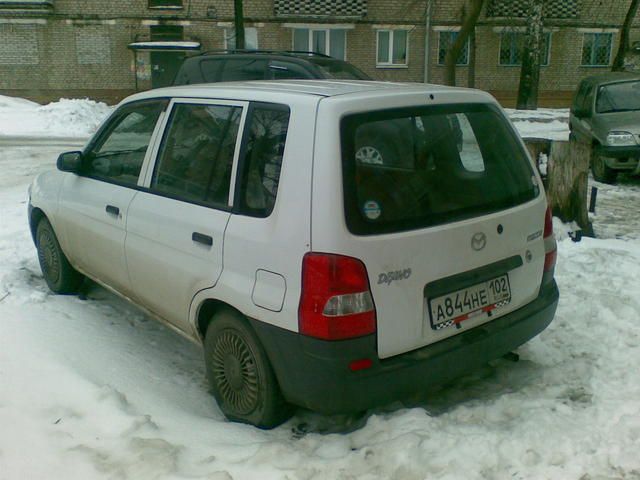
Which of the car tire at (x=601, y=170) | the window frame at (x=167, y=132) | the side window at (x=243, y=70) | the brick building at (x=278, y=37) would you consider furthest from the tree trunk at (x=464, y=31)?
the window frame at (x=167, y=132)

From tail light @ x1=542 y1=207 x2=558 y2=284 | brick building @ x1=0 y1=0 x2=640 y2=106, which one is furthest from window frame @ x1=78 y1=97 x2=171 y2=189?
brick building @ x1=0 y1=0 x2=640 y2=106

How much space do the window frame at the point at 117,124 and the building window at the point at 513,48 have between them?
84.2ft

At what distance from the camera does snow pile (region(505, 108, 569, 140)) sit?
16256mm

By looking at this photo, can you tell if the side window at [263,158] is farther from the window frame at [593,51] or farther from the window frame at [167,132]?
the window frame at [593,51]

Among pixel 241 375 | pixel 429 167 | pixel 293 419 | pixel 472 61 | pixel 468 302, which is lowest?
pixel 293 419

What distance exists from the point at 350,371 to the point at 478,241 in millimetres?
882

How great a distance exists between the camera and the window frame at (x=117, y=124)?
386 centimetres

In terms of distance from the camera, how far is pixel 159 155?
3801 millimetres

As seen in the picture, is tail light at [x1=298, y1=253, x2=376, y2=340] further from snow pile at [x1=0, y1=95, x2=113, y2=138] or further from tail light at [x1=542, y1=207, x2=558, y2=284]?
snow pile at [x1=0, y1=95, x2=113, y2=138]

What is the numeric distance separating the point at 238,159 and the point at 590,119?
873 centimetres

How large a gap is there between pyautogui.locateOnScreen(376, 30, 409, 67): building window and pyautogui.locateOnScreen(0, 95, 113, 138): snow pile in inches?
474

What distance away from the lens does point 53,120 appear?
18.2 meters

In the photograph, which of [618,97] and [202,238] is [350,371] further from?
[618,97]

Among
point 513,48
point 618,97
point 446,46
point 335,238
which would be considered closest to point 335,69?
point 618,97
